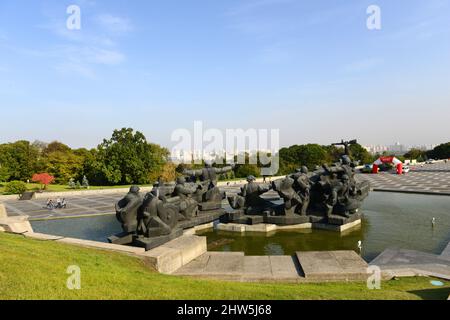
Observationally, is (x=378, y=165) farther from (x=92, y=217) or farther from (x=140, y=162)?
(x=92, y=217)

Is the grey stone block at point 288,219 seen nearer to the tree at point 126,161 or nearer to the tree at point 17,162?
the tree at point 126,161

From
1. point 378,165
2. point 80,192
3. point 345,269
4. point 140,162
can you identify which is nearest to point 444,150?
point 378,165

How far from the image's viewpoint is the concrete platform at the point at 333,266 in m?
7.57

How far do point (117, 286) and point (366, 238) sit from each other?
1015 centimetres

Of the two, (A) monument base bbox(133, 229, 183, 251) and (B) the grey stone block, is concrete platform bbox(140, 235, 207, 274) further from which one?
(B) the grey stone block

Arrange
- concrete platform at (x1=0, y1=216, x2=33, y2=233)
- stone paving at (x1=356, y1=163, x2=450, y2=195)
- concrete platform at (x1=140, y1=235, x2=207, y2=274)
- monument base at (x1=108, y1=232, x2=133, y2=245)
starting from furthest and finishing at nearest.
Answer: stone paving at (x1=356, y1=163, x2=450, y2=195), concrete platform at (x1=0, y1=216, x2=33, y2=233), monument base at (x1=108, y1=232, x2=133, y2=245), concrete platform at (x1=140, y1=235, x2=207, y2=274)

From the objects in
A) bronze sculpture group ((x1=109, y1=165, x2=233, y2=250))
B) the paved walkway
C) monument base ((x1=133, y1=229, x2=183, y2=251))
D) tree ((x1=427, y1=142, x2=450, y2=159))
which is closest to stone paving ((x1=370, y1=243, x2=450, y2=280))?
the paved walkway

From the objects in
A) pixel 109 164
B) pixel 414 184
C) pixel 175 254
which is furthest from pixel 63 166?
pixel 414 184

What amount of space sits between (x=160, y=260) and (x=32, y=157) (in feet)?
181

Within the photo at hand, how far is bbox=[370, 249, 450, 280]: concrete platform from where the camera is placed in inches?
308

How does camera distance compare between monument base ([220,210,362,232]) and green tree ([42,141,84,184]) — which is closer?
monument base ([220,210,362,232])

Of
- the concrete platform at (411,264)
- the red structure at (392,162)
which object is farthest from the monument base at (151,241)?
the red structure at (392,162)

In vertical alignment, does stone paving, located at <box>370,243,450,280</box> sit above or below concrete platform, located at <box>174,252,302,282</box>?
below

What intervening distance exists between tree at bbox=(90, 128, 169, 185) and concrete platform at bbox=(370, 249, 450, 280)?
40871 millimetres
